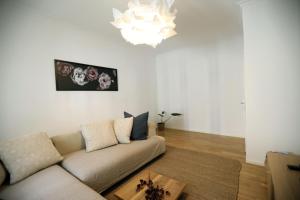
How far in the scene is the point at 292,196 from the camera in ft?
3.15

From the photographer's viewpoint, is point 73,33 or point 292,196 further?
point 73,33

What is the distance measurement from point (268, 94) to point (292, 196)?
1.31 m

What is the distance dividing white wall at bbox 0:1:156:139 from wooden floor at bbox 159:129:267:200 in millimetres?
1734

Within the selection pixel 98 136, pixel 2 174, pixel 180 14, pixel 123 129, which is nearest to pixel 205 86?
pixel 180 14

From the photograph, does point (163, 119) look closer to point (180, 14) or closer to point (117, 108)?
point (117, 108)

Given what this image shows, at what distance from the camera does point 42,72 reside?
2.05 meters

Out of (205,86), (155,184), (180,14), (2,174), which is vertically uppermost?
(180,14)

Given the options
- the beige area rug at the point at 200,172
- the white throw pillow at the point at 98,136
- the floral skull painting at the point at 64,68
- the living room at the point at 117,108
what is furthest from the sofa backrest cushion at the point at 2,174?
the floral skull painting at the point at 64,68

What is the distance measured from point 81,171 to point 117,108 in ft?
5.78

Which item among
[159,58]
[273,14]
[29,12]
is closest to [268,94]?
[273,14]

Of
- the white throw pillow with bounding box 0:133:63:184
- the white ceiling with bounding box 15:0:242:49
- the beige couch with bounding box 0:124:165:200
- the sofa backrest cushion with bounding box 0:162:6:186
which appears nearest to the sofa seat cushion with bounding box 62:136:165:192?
the beige couch with bounding box 0:124:165:200

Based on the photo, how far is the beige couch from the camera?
114 cm

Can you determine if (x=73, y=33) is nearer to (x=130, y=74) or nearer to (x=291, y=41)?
(x=130, y=74)

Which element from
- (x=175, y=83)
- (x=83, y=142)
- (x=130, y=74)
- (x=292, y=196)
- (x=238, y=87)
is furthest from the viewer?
A: (x=175, y=83)
